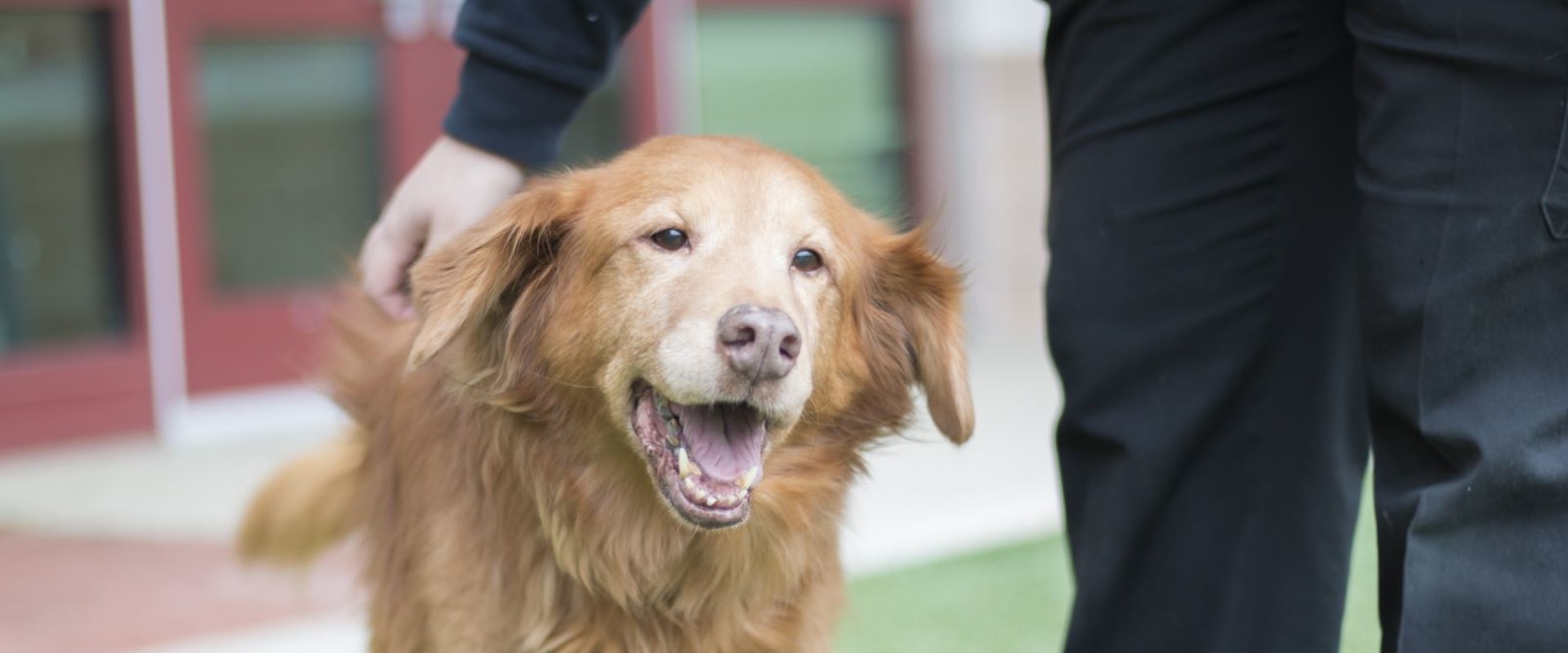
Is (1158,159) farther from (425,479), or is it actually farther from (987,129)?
(987,129)

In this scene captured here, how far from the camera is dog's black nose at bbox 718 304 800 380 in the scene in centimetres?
198

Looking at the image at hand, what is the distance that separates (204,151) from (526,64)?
4.85m

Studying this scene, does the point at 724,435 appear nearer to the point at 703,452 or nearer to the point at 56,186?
the point at 703,452

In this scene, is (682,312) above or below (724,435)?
above

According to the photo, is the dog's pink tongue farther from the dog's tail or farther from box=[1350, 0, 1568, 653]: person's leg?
the dog's tail

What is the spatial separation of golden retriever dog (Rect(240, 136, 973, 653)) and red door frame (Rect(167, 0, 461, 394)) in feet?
14.4

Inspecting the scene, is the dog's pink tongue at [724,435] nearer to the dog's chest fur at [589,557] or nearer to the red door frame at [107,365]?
the dog's chest fur at [589,557]

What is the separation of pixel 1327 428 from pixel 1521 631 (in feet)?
2.27

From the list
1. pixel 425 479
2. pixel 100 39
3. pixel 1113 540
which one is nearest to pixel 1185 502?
pixel 1113 540

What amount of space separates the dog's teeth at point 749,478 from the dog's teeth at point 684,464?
6 centimetres

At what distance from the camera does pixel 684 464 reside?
7.00 feet

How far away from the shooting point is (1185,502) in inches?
89.9

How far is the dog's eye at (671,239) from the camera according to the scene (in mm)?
2252

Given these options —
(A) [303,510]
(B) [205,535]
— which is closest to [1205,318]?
(A) [303,510]
